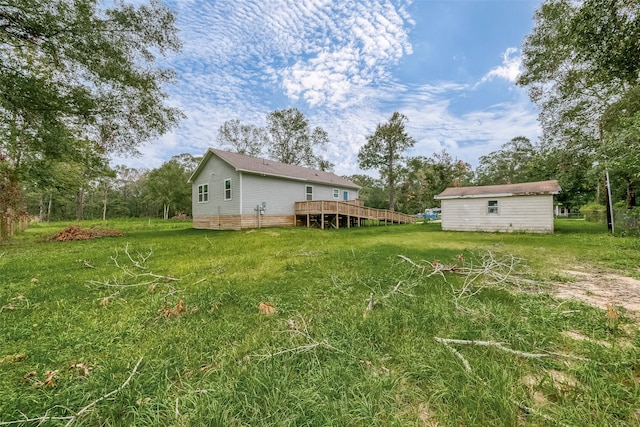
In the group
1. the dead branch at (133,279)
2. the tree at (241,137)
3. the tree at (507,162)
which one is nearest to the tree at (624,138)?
the dead branch at (133,279)

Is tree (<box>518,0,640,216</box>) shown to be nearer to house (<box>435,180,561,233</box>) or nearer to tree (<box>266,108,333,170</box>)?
house (<box>435,180,561,233</box>)

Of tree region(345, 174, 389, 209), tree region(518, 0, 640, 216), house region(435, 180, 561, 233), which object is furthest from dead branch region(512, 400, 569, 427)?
tree region(345, 174, 389, 209)

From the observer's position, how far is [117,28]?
363 inches

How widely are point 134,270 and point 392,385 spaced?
579 centimetres

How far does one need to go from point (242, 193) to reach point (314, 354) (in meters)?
13.1

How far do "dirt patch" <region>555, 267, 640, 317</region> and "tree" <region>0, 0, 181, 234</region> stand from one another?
44.3 ft

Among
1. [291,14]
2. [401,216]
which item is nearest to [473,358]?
[291,14]

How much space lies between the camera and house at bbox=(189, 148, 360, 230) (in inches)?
566

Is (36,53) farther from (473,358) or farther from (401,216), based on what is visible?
(401,216)

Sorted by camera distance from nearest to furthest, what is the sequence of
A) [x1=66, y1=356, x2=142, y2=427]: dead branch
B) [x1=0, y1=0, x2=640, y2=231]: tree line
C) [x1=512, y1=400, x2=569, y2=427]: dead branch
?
1. [x1=512, y1=400, x2=569, y2=427]: dead branch
2. [x1=66, y1=356, x2=142, y2=427]: dead branch
3. [x1=0, y1=0, x2=640, y2=231]: tree line

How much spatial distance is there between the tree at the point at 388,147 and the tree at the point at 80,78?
20921 mm

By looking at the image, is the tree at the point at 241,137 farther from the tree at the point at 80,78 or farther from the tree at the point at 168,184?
the tree at the point at 80,78

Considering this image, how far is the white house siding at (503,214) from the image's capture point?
1273cm

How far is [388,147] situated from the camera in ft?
91.5
